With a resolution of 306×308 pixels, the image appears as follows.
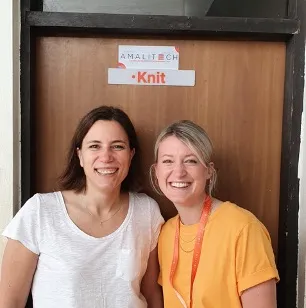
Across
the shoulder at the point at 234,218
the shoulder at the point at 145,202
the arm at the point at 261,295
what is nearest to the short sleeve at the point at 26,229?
the shoulder at the point at 145,202

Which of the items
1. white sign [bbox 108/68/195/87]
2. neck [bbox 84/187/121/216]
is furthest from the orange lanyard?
white sign [bbox 108/68/195/87]

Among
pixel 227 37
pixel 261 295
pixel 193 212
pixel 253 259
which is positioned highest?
pixel 227 37

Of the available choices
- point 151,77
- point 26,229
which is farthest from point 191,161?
point 26,229

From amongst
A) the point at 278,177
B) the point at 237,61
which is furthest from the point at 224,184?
the point at 237,61

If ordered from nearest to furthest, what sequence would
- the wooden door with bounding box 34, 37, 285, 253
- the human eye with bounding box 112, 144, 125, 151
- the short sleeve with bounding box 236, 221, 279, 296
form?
the short sleeve with bounding box 236, 221, 279, 296 < the human eye with bounding box 112, 144, 125, 151 < the wooden door with bounding box 34, 37, 285, 253

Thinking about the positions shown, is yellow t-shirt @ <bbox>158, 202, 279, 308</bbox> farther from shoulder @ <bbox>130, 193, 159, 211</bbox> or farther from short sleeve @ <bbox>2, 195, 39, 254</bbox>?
short sleeve @ <bbox>2, 195, 39, 254</bbox>

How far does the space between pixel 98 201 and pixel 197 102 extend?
0.63m

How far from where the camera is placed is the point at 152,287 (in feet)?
5.65

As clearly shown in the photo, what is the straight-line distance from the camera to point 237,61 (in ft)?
6.18

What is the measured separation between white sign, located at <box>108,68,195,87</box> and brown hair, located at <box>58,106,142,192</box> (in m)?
0.23

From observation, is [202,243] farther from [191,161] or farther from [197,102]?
[197,102]

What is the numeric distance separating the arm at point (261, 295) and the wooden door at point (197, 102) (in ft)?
1.93

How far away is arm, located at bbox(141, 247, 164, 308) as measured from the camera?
1.71 m

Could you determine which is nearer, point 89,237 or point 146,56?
point 89,237
